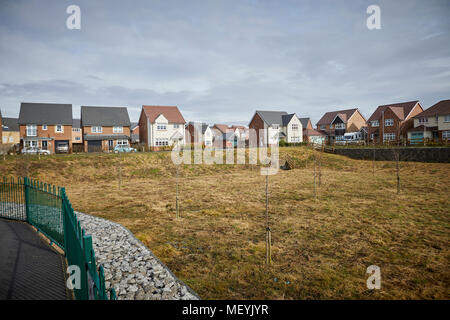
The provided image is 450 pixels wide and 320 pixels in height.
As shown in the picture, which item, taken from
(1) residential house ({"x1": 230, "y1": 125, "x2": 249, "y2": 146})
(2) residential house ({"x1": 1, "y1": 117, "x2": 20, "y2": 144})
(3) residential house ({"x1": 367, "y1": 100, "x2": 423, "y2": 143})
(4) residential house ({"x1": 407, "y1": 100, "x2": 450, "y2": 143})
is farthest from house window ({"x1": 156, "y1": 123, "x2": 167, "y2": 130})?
(4) residential house ({"x1": 407, "y1": 100, "x2": 450, "y2": 143})

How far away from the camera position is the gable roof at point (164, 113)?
4878cm

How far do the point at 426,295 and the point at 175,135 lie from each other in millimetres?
47817

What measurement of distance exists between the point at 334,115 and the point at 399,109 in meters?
17.5

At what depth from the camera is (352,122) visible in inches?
2554

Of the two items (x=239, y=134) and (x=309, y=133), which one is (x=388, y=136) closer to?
(x=309, y=133)

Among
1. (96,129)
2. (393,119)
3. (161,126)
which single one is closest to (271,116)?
(393,119)

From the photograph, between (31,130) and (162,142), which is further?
(162,142)

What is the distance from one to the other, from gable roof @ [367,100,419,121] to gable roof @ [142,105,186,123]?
43979 mm

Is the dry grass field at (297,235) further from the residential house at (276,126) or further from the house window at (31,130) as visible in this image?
the residential house at (276,126)

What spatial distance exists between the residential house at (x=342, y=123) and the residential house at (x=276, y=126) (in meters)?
11.3

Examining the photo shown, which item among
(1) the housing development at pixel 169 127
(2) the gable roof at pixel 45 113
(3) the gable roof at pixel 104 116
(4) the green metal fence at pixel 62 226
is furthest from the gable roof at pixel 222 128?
(4) the green metal fence at pixel 62 226

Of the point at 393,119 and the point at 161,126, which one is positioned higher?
the point at 393,119

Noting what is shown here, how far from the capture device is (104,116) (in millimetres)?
48344
